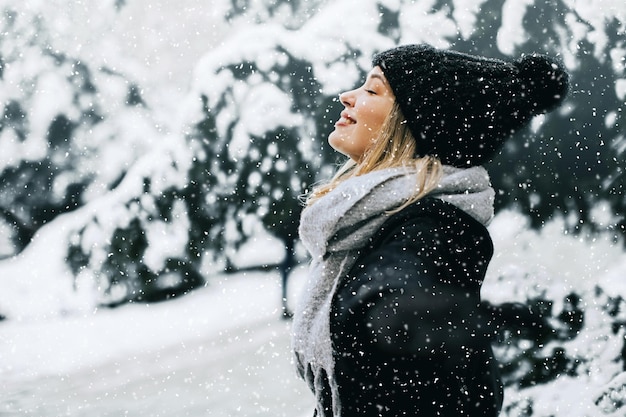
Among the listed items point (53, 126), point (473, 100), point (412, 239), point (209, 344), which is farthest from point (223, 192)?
point (412, 239)

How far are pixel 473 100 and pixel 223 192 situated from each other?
4.01 metres

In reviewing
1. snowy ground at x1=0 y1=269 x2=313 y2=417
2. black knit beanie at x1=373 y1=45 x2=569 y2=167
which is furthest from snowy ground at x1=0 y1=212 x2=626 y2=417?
black knit beanie at x1=373 y1=45 x2=569 y2=167

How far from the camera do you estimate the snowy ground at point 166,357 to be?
4969 mm

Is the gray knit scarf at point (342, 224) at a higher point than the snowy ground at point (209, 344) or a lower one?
higher

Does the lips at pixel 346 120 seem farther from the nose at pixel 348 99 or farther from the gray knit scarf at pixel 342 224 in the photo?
the gray knit scarf at pixel 342 224

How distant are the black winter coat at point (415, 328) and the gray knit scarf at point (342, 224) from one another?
4 cm

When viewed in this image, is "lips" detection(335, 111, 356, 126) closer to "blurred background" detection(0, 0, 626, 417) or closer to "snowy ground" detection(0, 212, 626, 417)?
"blurred background" detection(0, 0, 626, 417)

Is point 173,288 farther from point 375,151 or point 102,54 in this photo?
point 375,151

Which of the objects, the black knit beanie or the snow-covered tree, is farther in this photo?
the snow-covered tree

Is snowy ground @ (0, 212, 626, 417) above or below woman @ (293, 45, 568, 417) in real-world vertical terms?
below

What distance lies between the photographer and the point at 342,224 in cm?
92

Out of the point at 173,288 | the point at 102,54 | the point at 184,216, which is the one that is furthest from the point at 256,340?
the point at 102,54

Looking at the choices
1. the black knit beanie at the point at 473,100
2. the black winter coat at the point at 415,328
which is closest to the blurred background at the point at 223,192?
the black knit beanie at the point at 473,100

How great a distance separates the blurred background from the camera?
4.00 meters
